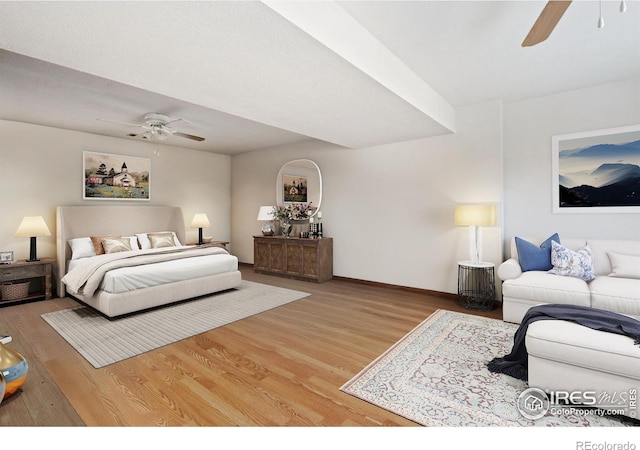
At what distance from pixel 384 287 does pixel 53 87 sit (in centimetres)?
501

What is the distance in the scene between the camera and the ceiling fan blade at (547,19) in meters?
1.55

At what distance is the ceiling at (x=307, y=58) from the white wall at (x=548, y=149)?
8.1 inches

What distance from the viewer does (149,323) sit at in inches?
138

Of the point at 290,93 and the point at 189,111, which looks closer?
the point at 290,93

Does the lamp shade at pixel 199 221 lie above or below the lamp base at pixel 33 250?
above

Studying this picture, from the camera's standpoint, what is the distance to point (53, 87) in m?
3.44

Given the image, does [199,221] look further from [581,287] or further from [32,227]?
[581,287]

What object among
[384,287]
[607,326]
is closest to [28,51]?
[607,326]

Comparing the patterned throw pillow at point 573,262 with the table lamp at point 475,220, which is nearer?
the patterned throw pillow at point 573,262

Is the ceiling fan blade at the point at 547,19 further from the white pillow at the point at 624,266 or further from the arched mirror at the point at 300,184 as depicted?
the arched mirror at the point at 300,184

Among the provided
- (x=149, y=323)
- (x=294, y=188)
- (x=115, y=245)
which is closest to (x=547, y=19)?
(x=149, y=323)

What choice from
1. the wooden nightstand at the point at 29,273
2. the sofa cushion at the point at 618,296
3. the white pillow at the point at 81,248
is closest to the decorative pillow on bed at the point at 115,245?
the white pillow at the point at 81,248

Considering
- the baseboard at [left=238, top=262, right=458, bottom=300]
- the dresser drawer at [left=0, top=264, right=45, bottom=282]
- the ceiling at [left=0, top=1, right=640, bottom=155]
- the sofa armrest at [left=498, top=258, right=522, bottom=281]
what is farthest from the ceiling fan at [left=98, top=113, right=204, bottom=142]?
the sofa armrest at [left=498, top=258, right=522, bottom=281]

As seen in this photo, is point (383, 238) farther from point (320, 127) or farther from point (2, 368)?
point (2, 368)
